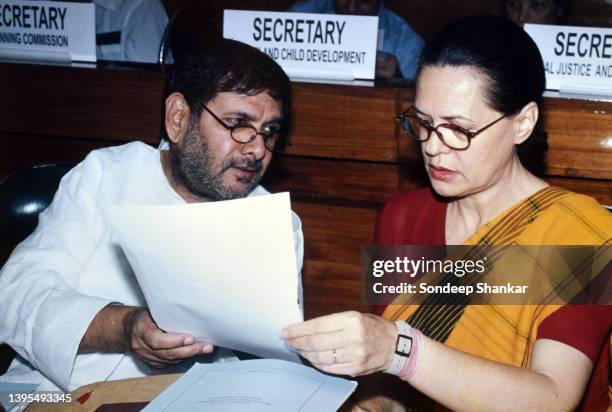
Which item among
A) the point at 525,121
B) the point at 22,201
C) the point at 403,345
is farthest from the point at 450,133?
the point at 22,201

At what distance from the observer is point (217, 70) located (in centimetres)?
163

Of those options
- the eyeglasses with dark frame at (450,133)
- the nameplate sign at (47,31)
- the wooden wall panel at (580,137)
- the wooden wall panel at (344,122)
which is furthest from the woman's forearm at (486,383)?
the nameplate sign at (47,31)

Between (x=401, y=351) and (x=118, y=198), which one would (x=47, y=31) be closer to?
(x=118, y=198)

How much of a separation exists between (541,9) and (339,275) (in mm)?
1504

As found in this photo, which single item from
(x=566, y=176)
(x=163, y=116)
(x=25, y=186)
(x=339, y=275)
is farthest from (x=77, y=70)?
(x=566, y=176)

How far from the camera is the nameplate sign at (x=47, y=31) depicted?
2.15 metres

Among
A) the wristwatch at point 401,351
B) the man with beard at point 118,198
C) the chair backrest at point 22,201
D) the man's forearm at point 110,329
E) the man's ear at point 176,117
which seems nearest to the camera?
the wristwatch at point 401,351

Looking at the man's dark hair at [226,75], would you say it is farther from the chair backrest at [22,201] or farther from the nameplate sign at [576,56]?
the nameplate sign at [576,56]

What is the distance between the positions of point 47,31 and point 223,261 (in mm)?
1543

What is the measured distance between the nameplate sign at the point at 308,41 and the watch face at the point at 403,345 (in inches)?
42.5

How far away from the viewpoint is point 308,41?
1973 millimetres

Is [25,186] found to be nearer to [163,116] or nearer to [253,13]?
[163,116]

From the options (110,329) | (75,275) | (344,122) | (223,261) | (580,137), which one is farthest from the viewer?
(344,122)

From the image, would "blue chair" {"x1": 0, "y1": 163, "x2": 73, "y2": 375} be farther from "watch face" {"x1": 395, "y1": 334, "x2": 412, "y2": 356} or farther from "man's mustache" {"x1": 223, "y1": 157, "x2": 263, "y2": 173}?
"watch face" {"x1": 395, "y1": 334, "x2": 412, "y2": 356}
